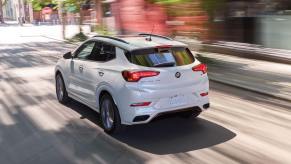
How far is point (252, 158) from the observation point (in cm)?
601

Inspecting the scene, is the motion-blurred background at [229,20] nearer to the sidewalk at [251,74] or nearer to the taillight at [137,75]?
the sidewalk at [251,74]

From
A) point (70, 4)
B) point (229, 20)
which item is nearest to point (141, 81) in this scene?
point (229, 20)

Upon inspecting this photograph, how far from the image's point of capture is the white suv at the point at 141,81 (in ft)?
22.2

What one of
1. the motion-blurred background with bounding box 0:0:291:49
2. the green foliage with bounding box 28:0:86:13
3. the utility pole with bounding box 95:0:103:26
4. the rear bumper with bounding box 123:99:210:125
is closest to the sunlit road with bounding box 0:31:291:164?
the rear bumper with bounding box 123:99:210:125

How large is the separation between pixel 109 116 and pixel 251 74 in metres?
6.96

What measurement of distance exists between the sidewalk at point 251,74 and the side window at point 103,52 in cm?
453

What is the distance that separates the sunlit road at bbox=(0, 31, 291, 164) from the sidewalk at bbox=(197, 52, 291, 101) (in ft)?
1.99

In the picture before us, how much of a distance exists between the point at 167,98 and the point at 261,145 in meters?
1.61

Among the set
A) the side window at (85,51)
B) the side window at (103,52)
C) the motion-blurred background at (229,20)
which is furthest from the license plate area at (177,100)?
the motion-blurred background at (229,20)

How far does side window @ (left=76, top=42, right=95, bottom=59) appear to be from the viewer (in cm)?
838

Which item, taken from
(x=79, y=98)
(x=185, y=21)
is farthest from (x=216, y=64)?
(x=79, y=98)

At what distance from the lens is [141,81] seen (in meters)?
6.74

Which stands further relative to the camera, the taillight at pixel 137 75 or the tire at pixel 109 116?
the tire at pixel 109 116

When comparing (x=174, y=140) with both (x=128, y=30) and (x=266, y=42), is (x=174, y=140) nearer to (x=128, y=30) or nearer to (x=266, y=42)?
(x=266, y=42)
